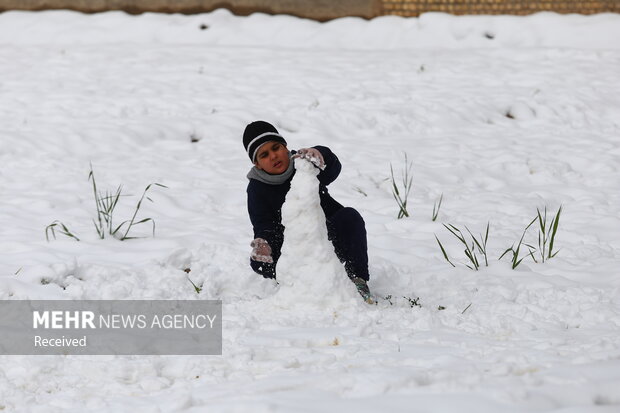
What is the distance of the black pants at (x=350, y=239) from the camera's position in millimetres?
3531

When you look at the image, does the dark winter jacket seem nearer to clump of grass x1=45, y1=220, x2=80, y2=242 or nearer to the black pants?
the black pants

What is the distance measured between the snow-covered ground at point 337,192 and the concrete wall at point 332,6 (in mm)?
191

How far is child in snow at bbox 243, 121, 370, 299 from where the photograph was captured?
3.43 meters

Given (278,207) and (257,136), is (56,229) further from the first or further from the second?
(257,136)

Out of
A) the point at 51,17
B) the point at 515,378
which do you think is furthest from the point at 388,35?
the point at 515,378

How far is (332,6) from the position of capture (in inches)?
390

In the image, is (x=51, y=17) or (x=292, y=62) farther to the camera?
(x=51, y=17)

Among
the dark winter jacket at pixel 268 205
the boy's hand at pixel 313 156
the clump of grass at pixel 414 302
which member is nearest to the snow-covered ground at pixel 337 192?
the clump of grass at pixel 414 302

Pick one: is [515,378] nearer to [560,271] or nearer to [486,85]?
[560,271]

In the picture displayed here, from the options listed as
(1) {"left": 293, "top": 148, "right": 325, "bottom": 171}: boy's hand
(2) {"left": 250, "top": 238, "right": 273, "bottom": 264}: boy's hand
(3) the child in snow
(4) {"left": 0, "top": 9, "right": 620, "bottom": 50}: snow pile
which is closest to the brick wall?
(4) {"left": 0, "top": 9, "right": 620, "bottom": 50}: snow pile

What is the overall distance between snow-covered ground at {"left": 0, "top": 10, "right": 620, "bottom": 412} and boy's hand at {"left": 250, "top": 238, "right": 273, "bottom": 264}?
0.68 feet

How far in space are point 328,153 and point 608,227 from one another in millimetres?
2059

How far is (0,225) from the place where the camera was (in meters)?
4.49

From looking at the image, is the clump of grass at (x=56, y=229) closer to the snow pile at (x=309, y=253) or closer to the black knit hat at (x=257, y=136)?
the black knit hat at (x=257, y=136)
